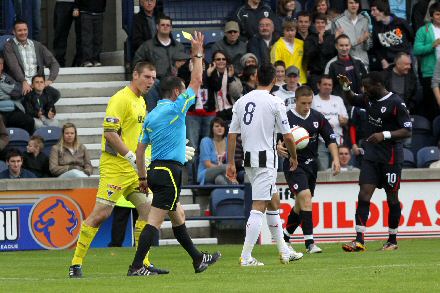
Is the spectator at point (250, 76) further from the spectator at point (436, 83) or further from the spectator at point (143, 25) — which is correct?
the spectator at point (436, 83)

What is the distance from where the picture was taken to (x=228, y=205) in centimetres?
2141

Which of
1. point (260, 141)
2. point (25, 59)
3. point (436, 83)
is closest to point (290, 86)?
point (436, 83)

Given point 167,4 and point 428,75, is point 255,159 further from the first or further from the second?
point 167,4

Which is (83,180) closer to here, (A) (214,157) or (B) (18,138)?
(B) (18,138)

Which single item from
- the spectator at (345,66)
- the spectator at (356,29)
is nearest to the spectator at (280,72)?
the spectator at (345,66)

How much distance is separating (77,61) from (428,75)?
21.8 ft

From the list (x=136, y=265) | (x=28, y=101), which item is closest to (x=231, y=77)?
(x=28, y=101)

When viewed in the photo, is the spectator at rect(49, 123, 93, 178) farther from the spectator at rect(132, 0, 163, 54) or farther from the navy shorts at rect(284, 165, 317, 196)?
the navy shorts at rect(284, 165, 317, 196)

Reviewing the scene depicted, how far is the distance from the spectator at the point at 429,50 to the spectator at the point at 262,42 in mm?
2677

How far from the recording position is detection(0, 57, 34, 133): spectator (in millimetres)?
22281

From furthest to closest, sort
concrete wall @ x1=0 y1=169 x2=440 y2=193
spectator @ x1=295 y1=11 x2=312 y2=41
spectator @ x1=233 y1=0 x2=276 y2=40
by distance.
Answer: spectator @ x1=233 y1=0 x2=276 y2=40, spectator @ x1=295 y1=11 x2=312 y2=41, concrete wall @ x1=0 y1=169 x2=440 y2=193

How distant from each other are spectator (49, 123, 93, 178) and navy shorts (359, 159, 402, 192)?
17.0 ft

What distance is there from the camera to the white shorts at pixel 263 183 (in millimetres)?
14938

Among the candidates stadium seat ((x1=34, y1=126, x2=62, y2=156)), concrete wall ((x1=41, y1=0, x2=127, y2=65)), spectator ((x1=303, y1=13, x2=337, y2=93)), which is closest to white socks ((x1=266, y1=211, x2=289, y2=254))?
stadium seat ((x1=34, y1=126, x2=62, y2=156))
